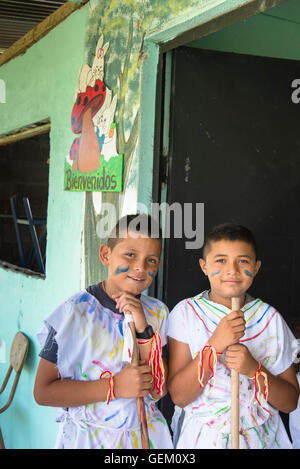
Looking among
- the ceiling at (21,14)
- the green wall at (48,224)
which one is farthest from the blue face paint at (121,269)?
the ceiling at (21,14)

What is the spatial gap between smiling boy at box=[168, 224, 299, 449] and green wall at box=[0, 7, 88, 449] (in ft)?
4.52

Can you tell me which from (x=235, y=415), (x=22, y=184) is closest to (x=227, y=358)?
(x=235, y=415)

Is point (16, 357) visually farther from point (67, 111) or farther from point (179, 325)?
point (179, 325)

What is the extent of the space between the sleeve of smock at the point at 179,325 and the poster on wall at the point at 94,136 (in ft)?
3.03

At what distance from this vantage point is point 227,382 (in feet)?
5.54

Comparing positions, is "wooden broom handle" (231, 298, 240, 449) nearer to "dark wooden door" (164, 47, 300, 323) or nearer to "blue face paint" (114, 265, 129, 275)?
"blue face paint" (114, 265, 129, 275)

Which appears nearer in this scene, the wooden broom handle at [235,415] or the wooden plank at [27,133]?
the wooden broom handle at [235,415]

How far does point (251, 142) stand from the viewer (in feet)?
8.48

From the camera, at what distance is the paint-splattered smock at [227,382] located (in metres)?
1.64

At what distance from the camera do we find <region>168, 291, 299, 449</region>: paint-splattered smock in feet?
5.37

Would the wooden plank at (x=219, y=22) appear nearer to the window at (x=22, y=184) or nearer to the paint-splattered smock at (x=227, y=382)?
the paint-splattered smock at (x=227, y=382)

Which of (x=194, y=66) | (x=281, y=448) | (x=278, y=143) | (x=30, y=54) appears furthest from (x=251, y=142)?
(x=30, y=54)
